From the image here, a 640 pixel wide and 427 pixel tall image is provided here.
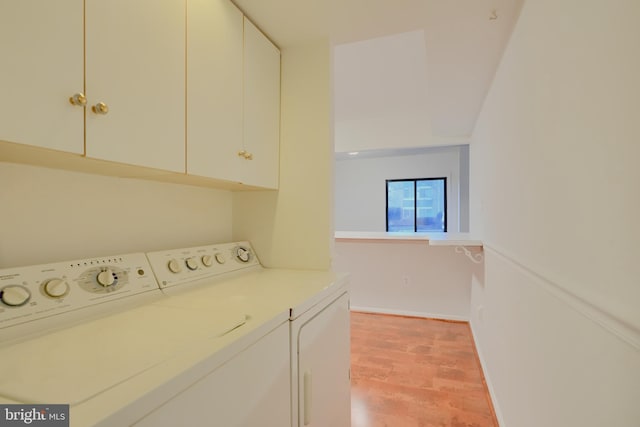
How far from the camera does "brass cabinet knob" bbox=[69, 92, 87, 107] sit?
2.48 ft

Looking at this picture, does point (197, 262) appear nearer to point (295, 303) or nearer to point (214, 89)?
point (295, 303)

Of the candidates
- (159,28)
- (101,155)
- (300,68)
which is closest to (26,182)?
(101,155)

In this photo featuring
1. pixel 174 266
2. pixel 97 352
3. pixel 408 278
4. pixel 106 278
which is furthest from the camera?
pixel 408 278

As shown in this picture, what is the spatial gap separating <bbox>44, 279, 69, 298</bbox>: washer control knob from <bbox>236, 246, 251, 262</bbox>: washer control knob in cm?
80

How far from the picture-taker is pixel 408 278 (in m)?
3.72

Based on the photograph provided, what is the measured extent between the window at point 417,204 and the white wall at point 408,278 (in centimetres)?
352

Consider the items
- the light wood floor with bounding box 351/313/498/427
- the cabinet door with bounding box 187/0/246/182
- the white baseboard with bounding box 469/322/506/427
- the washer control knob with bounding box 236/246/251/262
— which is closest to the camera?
the cabinet door with bounding box 187/0/246/182

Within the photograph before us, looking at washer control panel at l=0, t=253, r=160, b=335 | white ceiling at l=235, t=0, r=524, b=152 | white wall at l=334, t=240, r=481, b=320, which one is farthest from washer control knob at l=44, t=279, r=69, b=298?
white wall at l=334, t=240, r=481, b=320

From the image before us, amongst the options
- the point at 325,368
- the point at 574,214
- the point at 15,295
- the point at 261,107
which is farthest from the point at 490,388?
the point at 15,295

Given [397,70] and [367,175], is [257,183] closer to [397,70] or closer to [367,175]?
[397,70]

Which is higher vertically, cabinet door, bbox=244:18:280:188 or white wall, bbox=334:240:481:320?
cabinet door, bbox=244:18:280:188

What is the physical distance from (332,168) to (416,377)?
5.78 feet

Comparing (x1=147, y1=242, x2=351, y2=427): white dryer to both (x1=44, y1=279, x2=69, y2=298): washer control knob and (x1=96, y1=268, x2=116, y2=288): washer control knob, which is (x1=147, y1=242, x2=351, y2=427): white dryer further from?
(x1=44, y1=279, x2=69, y2=298): washer control knob

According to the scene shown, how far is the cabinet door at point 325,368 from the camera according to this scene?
3.50ft
